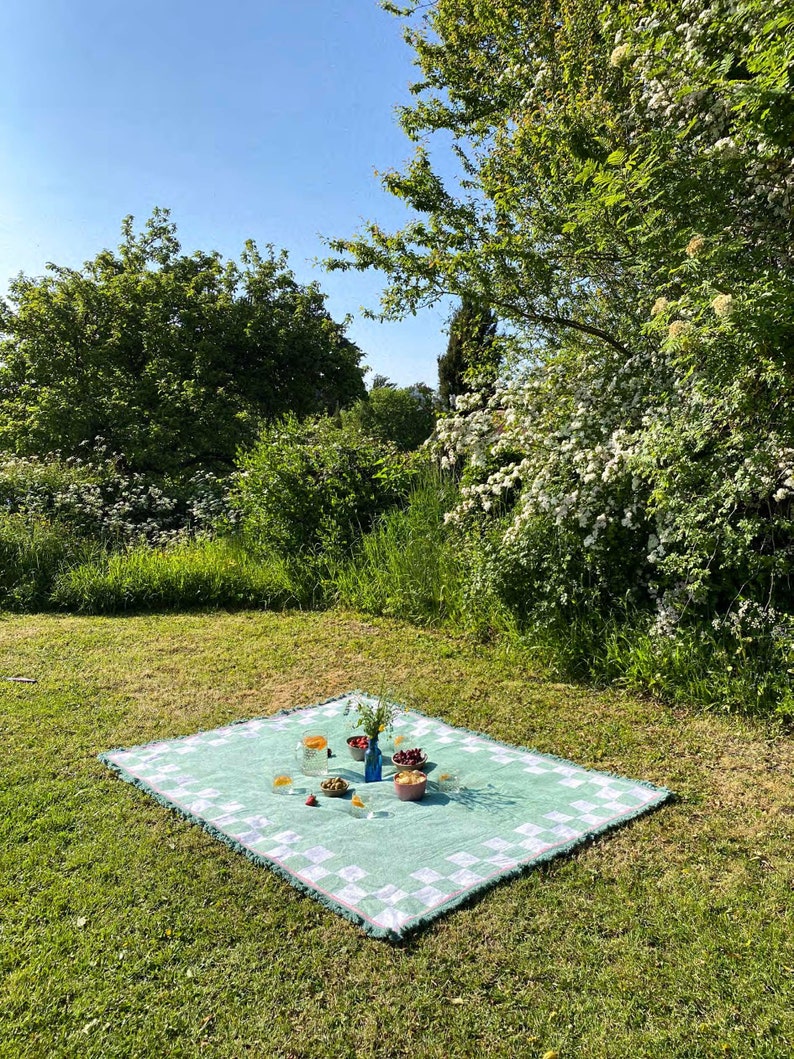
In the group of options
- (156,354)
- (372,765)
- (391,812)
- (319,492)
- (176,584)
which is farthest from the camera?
(156,354)

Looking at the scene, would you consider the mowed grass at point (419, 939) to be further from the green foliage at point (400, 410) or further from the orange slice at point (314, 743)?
the green foliage at point (400, 410)

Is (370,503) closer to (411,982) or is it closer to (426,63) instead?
(426,63)

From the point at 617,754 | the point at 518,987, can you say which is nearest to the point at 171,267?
the point at 617,754

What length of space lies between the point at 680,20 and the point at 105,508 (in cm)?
896

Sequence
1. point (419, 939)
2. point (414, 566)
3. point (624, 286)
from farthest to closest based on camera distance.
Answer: point (414, 566) → point (624, 286) → point (419, 939)

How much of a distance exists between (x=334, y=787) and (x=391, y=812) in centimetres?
34

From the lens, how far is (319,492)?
8898 mm

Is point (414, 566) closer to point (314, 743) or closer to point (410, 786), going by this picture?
point (314, 743)

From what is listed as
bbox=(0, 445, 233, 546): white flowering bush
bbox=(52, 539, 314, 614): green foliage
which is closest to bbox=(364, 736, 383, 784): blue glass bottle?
bbox=(52, 539, 314, 614): green foliage

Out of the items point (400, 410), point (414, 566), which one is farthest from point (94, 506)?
point (400, 410)

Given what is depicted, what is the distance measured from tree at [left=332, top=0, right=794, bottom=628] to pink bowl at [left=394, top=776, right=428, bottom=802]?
6.76ft

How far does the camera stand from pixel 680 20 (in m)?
4.41

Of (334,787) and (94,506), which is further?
(94,506)

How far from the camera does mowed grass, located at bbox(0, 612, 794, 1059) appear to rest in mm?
2033
